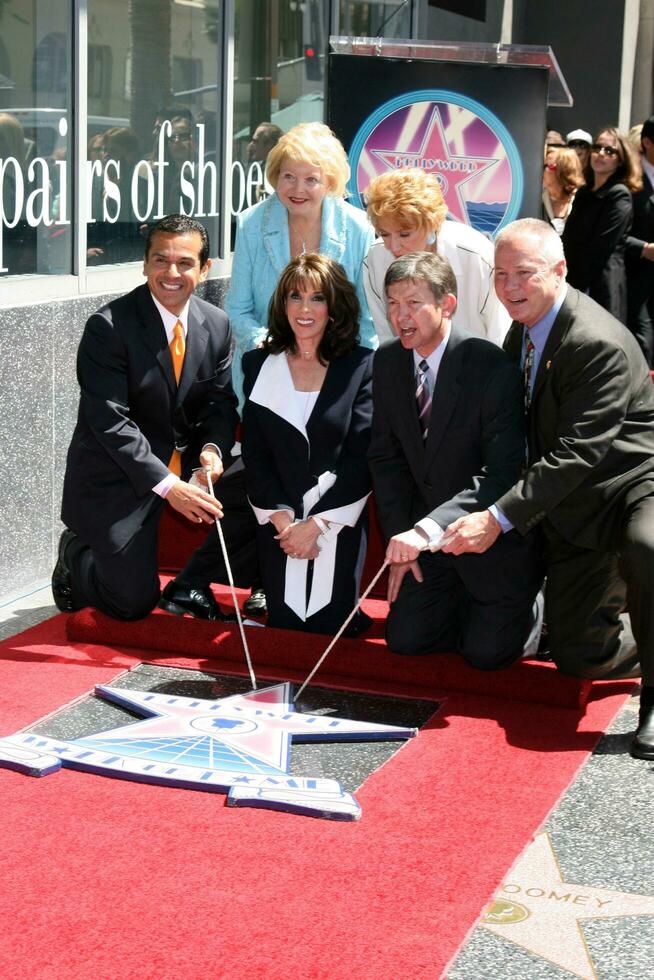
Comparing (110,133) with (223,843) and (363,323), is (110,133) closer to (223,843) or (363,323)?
(363,323)

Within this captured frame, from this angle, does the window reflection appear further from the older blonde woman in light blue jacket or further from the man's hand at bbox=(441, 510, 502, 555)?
Result: the man's hand at bbox=(441, 510, 502, 555)

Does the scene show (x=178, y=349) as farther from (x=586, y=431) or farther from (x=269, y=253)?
(x=586, y=431)

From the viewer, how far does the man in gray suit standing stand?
12.4 feet

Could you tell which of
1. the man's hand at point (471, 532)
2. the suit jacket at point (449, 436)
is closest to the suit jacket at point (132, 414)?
Answer: the suit jacket at point (449, 436)

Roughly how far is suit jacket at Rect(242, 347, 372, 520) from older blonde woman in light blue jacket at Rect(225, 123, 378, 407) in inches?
20.2

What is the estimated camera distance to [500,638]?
403cm

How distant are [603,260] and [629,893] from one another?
516cm

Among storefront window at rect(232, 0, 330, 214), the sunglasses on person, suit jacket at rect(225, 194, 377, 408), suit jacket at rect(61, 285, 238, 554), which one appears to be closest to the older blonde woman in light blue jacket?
suit jacket at rect(225, 194, 377, 408)

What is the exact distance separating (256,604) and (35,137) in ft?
6.38

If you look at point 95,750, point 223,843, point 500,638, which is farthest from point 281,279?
point 223,843

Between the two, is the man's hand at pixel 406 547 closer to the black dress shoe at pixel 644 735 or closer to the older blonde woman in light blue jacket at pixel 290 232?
the black dress shoe at pixel 644 735

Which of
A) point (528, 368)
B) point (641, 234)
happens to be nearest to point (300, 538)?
point (528, 368)

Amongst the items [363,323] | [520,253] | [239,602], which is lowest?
[239,602]

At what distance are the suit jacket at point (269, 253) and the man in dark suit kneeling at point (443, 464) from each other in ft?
2.94
